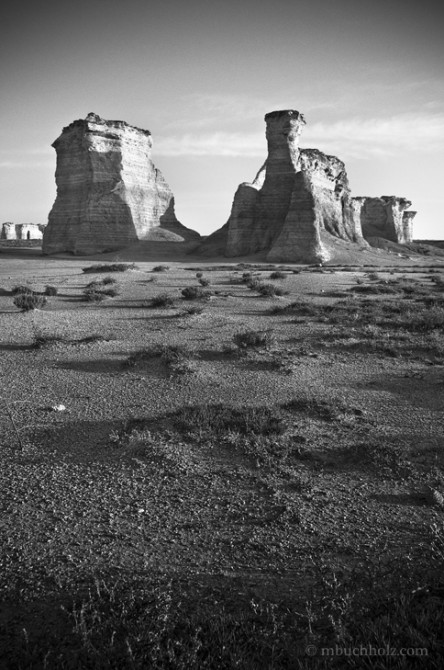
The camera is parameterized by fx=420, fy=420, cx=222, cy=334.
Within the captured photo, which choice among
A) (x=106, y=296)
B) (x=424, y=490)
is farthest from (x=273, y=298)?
(x=424, y=490)

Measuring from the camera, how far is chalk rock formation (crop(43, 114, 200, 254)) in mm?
49844

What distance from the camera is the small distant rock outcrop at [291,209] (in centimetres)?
4528

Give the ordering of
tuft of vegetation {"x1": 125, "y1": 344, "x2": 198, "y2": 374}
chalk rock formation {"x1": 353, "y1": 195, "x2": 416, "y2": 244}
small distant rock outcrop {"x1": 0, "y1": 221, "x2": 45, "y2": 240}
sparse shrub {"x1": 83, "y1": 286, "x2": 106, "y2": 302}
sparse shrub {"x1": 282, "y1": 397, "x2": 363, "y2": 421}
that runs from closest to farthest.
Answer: sparse shrub {"x1": 282, "y1": 397, "x2": 363, "y2": 421}
tuft of vegetation {"x1": 125, "y1": 344, "x2": 198, "y2": 374}
sparse shrub {"x1": 83, "y1": 286, "x2": 106, "y2": 302}
chalk rock formation {"x1": 353, "y1": 195, "x2": 416, "y2": 244}
small distant rock outcrop {"x1": 0, "y1": 221, "x2": 45, "y2": 240}

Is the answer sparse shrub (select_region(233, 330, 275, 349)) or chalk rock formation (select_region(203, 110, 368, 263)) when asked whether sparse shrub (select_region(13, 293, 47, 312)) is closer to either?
sparse shrub (select_region(233, 330, 275, 349))

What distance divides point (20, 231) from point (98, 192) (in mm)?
66652

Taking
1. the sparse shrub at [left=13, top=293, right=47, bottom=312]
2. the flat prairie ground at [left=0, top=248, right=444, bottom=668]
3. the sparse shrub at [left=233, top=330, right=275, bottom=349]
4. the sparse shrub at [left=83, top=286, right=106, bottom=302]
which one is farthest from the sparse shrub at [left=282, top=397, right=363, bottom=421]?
the sparse shrub at [left=83, top=286, right=106, bottom=302]

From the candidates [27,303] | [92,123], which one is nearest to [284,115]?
[92,123]

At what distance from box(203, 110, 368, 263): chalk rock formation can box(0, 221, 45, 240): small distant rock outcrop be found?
69387 millimetres

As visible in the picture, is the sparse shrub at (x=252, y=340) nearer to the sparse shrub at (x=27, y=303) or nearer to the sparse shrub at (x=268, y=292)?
the sparse shrub at (x=27, y=303)

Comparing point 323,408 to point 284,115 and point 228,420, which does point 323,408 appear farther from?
point 284,115

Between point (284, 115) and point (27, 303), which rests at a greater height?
point (284, 115)

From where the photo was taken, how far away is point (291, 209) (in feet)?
152

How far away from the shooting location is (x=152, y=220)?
55.3 m

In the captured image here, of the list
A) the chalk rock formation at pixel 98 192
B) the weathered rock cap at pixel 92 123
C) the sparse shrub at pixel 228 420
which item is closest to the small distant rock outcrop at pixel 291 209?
the chalk rock formation at pixel 98 192
